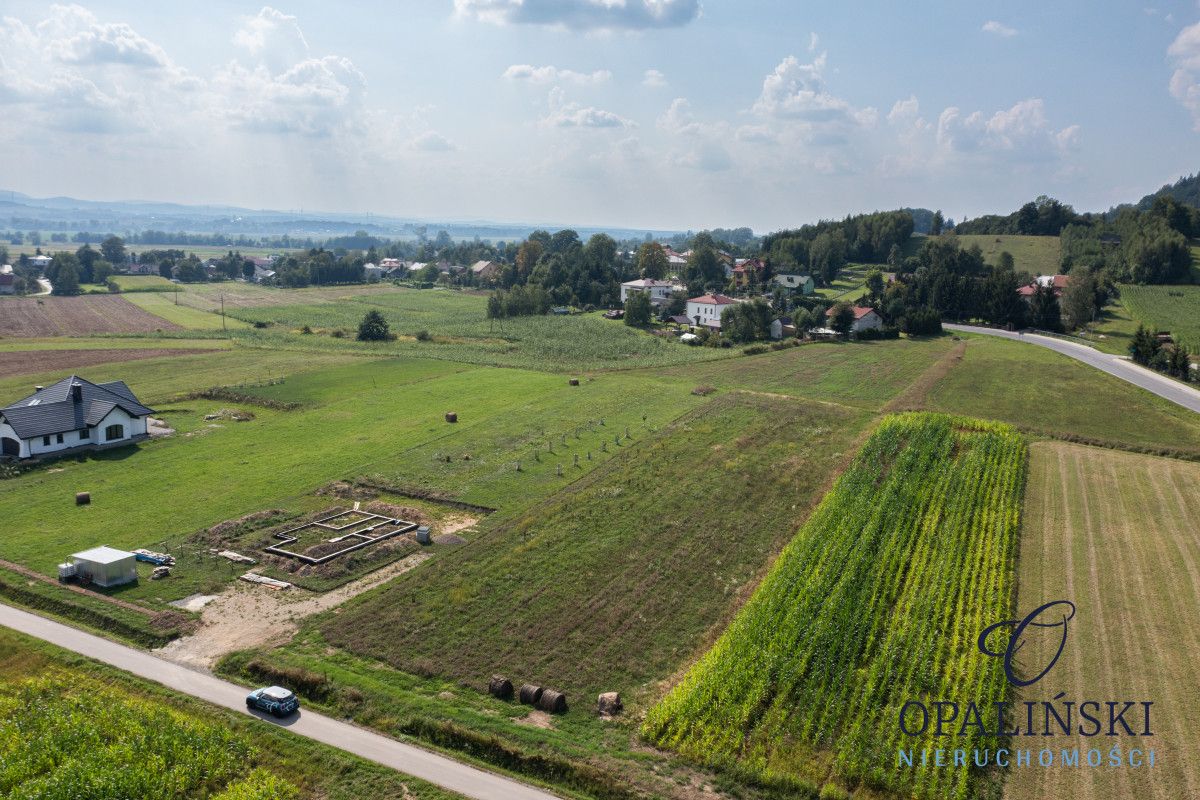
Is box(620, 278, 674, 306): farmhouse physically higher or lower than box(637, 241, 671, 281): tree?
lower

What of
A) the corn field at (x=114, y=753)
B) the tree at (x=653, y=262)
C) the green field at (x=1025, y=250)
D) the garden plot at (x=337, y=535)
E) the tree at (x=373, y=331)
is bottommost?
the corn field at (x=114, y=753)

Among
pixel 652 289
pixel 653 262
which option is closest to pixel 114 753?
pixel 652 289

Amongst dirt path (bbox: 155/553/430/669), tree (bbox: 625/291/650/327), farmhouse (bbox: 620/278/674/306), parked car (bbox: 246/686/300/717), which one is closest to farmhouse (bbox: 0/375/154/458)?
dirt path (bbox: 155/553/430/669)

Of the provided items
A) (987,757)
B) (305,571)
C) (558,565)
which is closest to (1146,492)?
(987,757)

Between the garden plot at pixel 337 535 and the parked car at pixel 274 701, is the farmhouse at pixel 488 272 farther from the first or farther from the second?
the parked car at pixel 274 701

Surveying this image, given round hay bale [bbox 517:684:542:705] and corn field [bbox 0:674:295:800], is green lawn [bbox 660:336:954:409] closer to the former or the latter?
round hay bale [bbox 517:684:542:705]

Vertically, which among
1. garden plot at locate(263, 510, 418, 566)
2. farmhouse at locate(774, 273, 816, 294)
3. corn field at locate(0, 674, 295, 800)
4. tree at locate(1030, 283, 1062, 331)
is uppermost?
farmhouse at locate(774, 273, 816, 294)

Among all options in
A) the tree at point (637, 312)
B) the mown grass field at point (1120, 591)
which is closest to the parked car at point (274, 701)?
the mown grass field at point (1120, 591)
